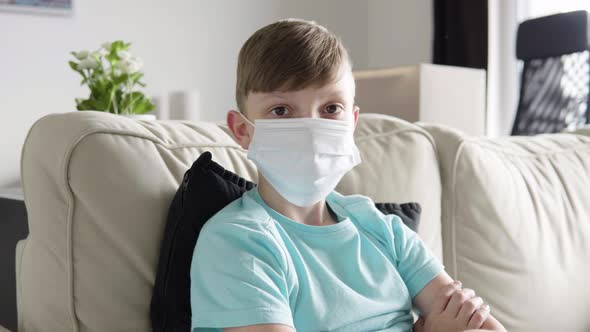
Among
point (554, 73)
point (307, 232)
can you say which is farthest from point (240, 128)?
point (554, 73)

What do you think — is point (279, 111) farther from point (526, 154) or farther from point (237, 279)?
point (526, 154)

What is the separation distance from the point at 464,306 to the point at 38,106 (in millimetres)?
2548

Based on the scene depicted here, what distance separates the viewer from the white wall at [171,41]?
3145 millimetres

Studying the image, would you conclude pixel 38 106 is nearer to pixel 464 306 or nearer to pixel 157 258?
pixel 157 258

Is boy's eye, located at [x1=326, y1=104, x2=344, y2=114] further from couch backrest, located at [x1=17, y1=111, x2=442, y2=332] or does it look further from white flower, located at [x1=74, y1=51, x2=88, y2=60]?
white flower, located at [x1=74, y1=51, x2=88, y2=60]

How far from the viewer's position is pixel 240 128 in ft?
3.93

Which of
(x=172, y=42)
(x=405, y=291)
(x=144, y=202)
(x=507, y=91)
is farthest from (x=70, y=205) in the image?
(x=507, y=91)

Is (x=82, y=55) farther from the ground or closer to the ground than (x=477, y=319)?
farther from the ground

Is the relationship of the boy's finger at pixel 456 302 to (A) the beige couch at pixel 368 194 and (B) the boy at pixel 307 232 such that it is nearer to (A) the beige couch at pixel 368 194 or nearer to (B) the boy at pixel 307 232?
(B) the boy at pixel 307 232

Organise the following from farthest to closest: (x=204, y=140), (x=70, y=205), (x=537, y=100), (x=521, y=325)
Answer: (x=537, y=100) < (x=521, y=325) < (x=204, y=140) < (x=70, y=205)

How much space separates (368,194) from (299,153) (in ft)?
1.13

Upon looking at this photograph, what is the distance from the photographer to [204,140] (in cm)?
130

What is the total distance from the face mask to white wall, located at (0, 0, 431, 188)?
2.30m

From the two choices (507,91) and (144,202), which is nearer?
(144,202)
